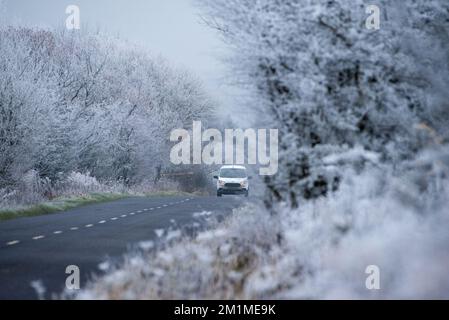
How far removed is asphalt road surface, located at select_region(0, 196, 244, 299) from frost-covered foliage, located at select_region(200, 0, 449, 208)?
220 centimetres

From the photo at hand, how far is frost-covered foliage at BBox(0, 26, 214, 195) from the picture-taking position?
2712cm

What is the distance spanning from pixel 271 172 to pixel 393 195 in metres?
2.53

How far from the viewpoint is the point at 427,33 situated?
11039 millimetres

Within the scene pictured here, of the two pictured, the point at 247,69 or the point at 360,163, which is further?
the point at 247,69

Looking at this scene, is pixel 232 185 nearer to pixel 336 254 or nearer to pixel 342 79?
pixel 342 79

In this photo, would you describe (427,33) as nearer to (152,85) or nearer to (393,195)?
(393,195)

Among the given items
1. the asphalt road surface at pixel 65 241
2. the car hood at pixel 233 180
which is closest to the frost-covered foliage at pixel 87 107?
the asphalt road surface at pixel 65 241

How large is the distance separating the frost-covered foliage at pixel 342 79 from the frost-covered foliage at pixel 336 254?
0.87m

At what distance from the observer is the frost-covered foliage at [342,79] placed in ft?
33.3

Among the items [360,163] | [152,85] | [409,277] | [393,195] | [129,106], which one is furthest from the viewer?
[152,85]

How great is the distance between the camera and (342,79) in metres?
10.6

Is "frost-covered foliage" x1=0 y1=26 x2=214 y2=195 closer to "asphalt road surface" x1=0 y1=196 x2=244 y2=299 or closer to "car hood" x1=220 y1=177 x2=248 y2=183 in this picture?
"asphalt road surface" x1=0 y1=196 x2=244 y2=299

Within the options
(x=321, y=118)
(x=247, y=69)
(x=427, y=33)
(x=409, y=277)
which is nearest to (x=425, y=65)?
(x=427, y=33)

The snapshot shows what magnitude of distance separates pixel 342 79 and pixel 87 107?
30175 millimetres
